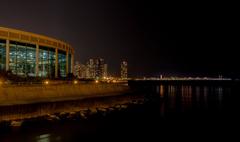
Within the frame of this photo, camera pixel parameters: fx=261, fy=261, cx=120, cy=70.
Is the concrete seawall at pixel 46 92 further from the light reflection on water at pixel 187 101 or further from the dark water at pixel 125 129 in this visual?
the light reflection on water at pixel 187 101

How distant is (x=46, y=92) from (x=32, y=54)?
104 ft

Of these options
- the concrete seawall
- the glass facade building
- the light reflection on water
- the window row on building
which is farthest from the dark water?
the glass facade building

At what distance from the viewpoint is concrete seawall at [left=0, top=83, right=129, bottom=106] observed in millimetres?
31806

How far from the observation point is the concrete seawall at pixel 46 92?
31.8 m

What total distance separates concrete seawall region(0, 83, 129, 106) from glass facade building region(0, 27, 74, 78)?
22.8 meters

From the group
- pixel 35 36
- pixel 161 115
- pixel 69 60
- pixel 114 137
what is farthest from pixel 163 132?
pixel 69 60

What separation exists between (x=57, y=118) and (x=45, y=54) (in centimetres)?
4122

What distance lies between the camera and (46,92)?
3734 cm

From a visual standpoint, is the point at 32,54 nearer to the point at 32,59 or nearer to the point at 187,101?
the point at 32,59

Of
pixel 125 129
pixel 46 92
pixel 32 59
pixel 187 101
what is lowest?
pixel 187 101

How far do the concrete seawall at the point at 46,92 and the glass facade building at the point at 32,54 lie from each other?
2285 centimetres

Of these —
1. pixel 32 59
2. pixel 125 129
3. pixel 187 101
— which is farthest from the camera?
pixel 32 59

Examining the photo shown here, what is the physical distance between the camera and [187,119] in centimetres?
3894

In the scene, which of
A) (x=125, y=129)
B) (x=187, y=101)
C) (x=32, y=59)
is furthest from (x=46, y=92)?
(x=187, y=101)
